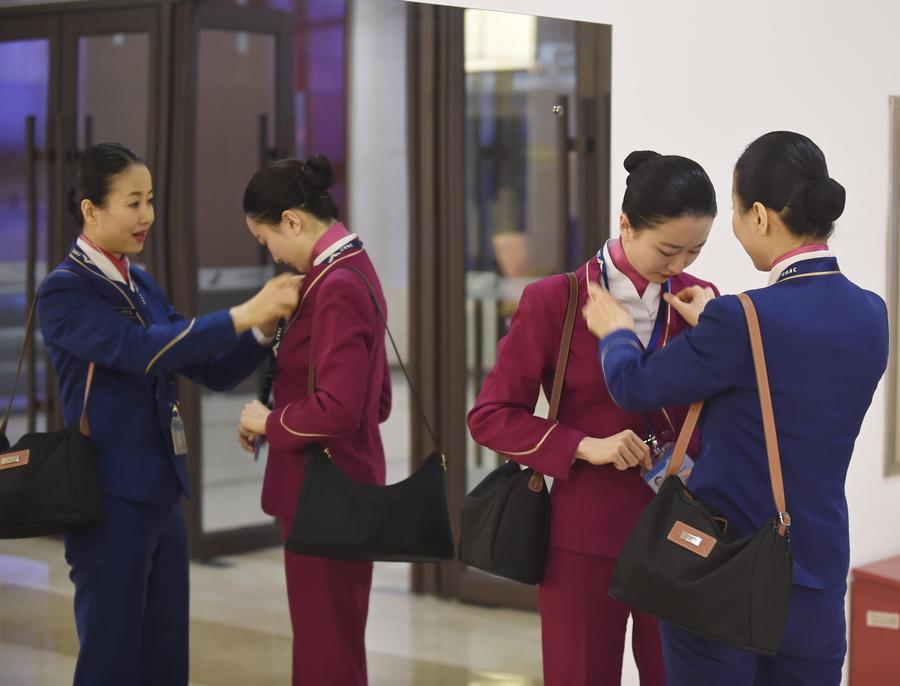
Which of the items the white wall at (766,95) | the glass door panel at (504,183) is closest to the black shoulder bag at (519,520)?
the white wall at (766,95)

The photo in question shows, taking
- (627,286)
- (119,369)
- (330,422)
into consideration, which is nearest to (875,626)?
(627,286)

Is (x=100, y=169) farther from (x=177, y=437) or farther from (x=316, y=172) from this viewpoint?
(x=177, y=437)

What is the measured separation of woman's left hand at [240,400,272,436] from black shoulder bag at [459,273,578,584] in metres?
0.50

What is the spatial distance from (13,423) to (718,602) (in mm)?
1981

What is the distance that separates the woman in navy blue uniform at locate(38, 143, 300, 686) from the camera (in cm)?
228

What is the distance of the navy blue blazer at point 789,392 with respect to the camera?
179 cm

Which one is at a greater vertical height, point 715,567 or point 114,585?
point 715,567

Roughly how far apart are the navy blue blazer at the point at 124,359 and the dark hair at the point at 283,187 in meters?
0.22

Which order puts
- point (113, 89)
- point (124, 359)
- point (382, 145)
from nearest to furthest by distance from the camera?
point (124, 359) < point (113, 89) < point (382, 145)

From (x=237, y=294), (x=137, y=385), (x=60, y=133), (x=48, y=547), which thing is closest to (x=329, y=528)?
(x=137, y=385)

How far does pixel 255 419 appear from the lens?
7.73 ft

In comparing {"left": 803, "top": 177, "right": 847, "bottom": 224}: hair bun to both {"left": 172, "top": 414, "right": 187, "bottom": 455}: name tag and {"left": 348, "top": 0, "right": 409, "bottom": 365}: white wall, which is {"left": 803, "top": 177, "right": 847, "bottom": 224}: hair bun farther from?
{"left": 348, "top": 0, "right": 409, "bottom": 365}: white wall

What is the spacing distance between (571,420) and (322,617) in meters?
0.72

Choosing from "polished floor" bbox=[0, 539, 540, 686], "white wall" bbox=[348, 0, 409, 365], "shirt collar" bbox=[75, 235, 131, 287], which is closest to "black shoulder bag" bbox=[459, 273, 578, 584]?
"shirt collar" bbox=[75, 235, 131, 287]
